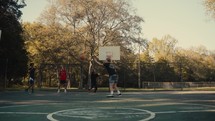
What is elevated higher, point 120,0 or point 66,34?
point 120,0

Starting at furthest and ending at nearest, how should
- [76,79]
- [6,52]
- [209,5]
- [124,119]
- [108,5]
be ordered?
[76,79] → [108,5] → [209,5] → [6,52] → [124,119]

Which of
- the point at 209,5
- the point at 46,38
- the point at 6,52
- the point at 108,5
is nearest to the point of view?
the point at 6,52

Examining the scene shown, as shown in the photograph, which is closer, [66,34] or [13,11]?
[13,11]

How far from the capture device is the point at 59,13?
4322 centimetres

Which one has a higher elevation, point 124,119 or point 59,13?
point 59,13

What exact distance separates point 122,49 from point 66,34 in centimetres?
822

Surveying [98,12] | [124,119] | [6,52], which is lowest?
[124,119]

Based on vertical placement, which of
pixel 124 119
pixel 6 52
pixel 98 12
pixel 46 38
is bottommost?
pixel 124 119

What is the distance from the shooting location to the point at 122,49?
136ft

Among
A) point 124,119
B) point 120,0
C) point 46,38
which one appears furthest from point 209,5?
point 124,119

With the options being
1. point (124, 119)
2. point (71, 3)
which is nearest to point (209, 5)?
point (71, 3)

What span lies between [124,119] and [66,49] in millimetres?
36162

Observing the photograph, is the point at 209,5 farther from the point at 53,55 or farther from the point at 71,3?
the point at 53,55

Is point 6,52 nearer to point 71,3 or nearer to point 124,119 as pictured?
point 71,3
